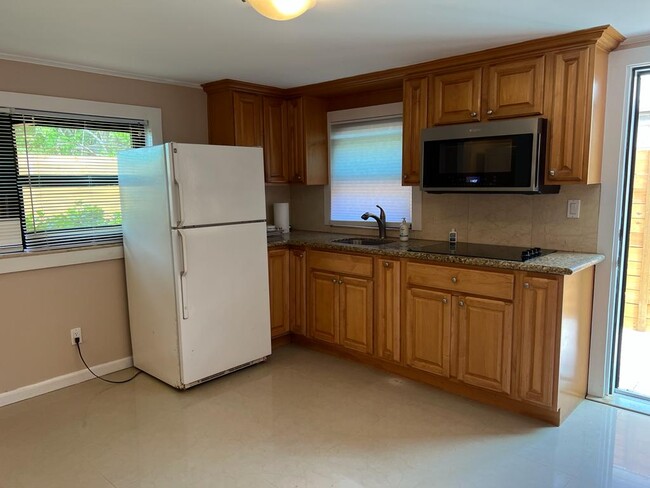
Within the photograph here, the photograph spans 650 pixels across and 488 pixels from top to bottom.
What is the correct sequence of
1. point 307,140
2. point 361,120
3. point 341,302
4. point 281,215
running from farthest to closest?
1. point 281,215
2. point 307,140
3. point 361,120
4. point 341,302

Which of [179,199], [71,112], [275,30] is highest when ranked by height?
[275,30]

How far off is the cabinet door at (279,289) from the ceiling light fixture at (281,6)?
206 centimetres

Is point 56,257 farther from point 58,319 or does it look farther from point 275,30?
point 275,30

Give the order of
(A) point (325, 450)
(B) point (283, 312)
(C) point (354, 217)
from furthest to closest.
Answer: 1. (C) point (354, 217)
2. (B) point (283, 312)
3. (A) point (325, 450)

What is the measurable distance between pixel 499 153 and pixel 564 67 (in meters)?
0.57

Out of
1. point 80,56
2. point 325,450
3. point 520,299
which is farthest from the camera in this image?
point 80,56

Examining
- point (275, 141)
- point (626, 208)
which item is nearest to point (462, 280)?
point (626, 208)

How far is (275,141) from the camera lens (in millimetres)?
4133

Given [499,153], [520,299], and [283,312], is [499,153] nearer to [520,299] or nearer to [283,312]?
[520,299]

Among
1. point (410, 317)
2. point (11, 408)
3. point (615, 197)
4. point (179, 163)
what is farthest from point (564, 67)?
point (11, 408)

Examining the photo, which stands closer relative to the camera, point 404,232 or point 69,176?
point 69,176

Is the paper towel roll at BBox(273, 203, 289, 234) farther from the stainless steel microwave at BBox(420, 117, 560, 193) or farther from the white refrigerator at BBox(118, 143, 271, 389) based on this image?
the stainless steel microwave at BBox(420, 117, 560, 193)

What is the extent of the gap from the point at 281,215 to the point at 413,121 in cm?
161

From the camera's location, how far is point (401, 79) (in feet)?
11.3
